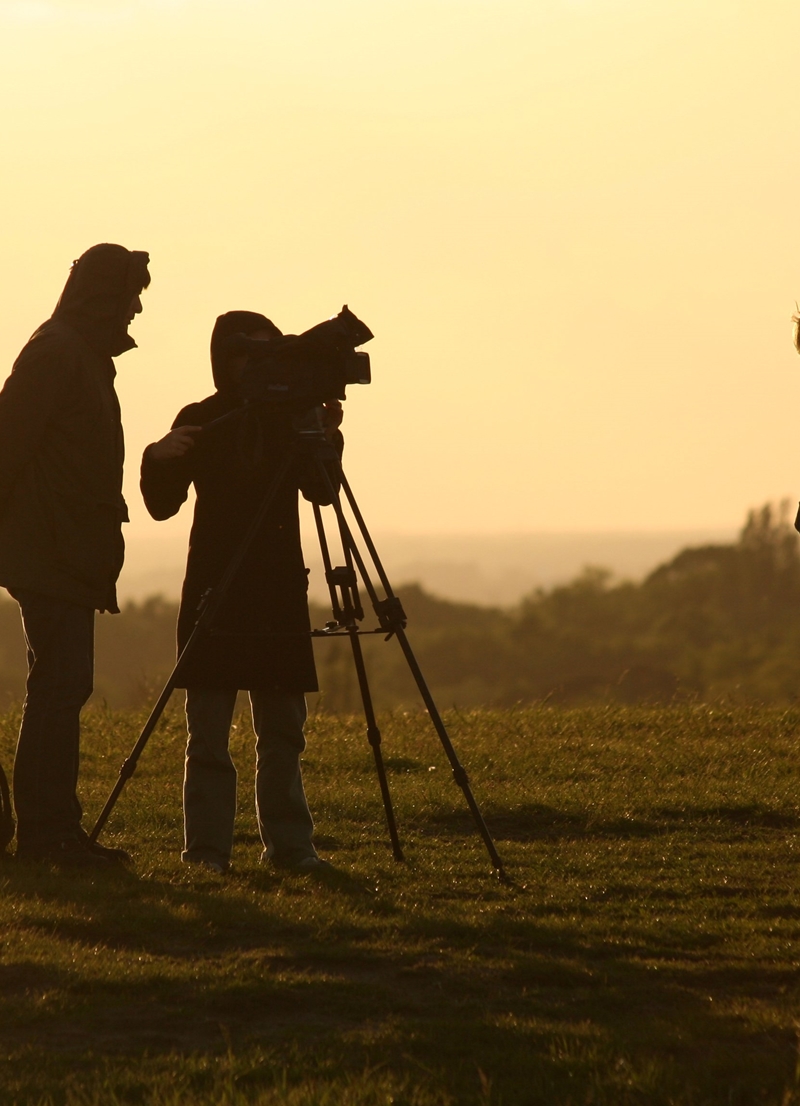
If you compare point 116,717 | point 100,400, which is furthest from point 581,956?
point 116,717

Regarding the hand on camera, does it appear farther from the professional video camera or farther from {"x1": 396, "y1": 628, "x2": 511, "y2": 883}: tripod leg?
{"x1": 396, "y1": 628, "x2": 511, "y2": 883}: tripod leg

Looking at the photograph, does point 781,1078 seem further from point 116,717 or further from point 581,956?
point 116,717

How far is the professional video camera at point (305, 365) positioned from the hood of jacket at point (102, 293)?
2.12ft

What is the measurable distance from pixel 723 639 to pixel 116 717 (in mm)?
100956

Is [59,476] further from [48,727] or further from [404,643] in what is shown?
[404,643]

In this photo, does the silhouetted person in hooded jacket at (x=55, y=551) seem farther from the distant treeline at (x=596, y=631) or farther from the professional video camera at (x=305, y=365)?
the distant treeline at (x=596, y=631)

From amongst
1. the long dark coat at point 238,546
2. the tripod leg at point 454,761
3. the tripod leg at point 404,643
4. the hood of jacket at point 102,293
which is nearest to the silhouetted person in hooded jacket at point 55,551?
the hood of jacket at point 102,293

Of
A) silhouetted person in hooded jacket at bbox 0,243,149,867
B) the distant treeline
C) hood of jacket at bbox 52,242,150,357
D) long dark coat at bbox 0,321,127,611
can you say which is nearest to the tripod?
silhouetted person in hooded jacket at bbox 0,243,149,867

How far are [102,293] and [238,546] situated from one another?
4.50ft

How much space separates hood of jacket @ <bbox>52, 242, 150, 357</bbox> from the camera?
6.78 m

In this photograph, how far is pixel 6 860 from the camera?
6.48m

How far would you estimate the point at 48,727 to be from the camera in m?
6.53

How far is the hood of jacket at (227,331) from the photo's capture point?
679cm

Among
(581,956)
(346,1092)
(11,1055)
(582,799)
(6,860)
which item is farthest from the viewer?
(582,799)
